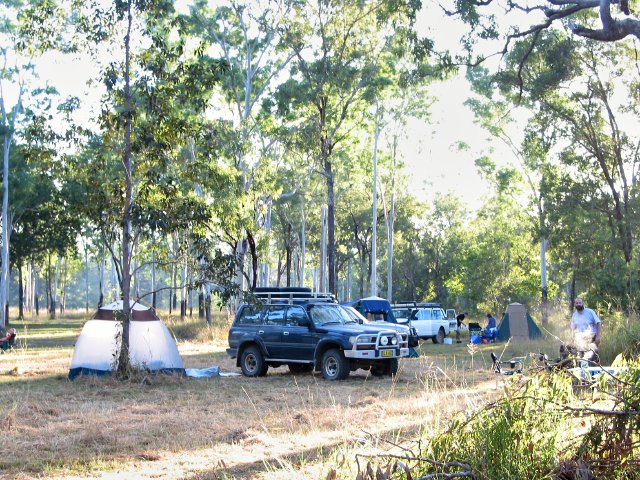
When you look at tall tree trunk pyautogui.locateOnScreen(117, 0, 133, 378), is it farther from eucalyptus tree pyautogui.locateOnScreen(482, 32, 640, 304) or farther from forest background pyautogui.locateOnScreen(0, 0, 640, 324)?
eucalyptus tree pyautogui.locateOnScreen(482, 32, 640, 304)

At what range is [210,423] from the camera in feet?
36.4

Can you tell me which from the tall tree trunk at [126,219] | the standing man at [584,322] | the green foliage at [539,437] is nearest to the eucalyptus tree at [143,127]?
the tall tree trunk at [126,219]

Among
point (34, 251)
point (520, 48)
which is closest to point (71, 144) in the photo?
point (520, 48)

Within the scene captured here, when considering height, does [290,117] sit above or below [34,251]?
above

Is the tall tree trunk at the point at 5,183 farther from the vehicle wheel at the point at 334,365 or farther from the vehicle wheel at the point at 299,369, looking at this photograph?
the vehicle wheel at the point at 334,365

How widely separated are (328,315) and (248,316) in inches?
75.9

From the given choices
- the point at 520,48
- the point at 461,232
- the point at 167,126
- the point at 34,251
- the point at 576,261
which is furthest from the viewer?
the point at 461,232

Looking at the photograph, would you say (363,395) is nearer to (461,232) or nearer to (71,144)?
(71,144)

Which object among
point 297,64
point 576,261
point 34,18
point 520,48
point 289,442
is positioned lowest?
point 289,442

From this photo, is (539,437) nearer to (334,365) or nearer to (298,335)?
(334,365)

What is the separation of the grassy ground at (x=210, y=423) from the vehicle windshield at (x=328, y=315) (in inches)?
49.3

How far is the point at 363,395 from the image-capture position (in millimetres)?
14156

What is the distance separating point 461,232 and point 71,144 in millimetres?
54421

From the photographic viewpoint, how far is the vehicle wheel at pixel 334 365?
17250 millimetres
